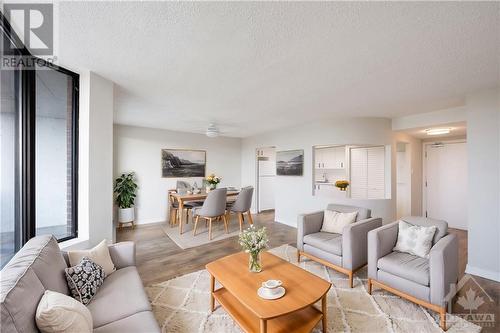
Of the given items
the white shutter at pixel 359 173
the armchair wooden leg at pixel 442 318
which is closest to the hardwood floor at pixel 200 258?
the armchair wooden leg at pixel 442 318

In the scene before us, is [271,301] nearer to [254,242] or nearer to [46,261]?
[254,242]

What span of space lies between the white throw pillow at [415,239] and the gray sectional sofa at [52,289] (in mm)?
2451

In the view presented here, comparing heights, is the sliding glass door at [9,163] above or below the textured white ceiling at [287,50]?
below

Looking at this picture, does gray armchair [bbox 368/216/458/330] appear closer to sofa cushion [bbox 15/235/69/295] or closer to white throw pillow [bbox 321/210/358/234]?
white throw pillow [bbox 321/210/358/234]

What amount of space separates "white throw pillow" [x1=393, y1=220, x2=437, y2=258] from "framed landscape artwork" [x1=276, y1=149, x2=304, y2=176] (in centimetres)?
258

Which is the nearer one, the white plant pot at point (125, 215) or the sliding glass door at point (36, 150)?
the sliding glass door at point (36, 150)

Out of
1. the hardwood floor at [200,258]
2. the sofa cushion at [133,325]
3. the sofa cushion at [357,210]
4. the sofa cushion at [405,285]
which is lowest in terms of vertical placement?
the hardwood floor at [200,258]

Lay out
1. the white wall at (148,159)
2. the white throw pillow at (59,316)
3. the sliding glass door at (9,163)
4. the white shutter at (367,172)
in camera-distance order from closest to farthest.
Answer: the white throw pillow at (59,316) < the sliding glass door at (9,163) < the white shutter at (367,172) < the white wall at (148,159)

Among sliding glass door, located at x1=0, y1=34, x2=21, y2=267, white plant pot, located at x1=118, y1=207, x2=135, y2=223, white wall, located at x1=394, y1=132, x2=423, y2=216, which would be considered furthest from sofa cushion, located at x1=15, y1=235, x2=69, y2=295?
white wall, located at x1=394, y1=132, x2=423, y2=216

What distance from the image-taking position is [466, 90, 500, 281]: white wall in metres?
2.56

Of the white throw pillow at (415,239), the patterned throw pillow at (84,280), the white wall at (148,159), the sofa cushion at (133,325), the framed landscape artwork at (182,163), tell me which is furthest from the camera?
the framed landscape artwork at (182,163)

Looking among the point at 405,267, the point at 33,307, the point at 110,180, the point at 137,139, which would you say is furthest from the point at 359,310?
the point at 137,139

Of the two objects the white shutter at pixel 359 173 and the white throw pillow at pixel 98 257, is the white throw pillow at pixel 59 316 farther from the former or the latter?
the white shutter at pixel 359 173

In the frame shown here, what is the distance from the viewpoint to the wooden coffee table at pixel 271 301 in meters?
1.49
